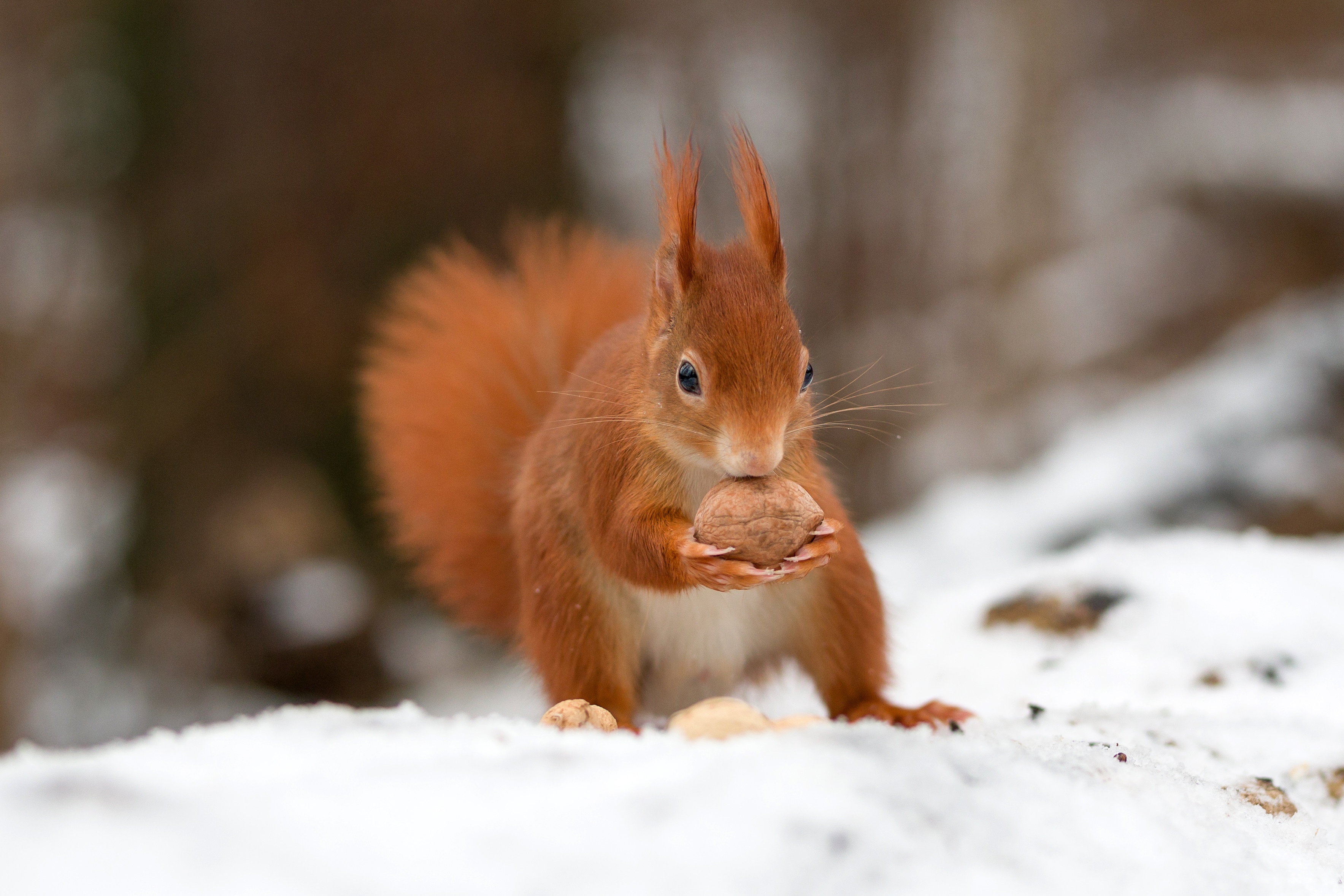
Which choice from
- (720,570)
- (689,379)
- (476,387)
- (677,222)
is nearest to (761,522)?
(720,570)

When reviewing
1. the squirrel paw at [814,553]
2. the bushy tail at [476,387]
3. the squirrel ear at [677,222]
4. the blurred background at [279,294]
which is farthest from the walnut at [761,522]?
the blurred background at [279,294]

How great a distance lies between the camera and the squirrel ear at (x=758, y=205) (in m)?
1.14

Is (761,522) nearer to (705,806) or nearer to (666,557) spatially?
(666,557)

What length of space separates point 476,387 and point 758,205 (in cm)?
60

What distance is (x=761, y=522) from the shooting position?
1.02 meters

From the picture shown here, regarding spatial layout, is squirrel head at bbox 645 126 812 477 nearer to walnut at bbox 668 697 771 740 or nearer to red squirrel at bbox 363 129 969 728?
red squirrel at bbox 363 129 969 728

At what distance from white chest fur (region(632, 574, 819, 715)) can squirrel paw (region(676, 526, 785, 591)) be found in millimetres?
131

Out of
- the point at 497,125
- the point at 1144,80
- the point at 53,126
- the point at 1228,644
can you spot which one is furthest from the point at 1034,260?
the point at 1144,80

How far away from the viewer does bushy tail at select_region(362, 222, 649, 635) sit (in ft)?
5.13

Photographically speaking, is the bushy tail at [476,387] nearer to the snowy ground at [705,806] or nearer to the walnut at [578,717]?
the snowy ground at [705,806]

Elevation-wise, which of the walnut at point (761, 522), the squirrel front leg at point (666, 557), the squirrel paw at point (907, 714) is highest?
the walnut at point (761, 522)

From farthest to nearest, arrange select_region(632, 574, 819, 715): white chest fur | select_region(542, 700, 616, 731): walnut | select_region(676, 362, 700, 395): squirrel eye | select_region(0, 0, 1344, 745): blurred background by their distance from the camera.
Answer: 1. select_region(0, 0, 1344, 745): blurred background
2. select_region(632, 574, 819, 715): white chest fur
3. select_region(676, 362, 700, 395): squirrel eye
4. select_region(542, 700, 616, 731): walnut

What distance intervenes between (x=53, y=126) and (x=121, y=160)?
0.28m

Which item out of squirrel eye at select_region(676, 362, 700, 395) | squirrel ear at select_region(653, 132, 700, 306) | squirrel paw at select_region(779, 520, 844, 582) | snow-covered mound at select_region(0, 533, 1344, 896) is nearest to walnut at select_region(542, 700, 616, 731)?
snow-covered mound at select_region(0, 533, 1344, 896)
